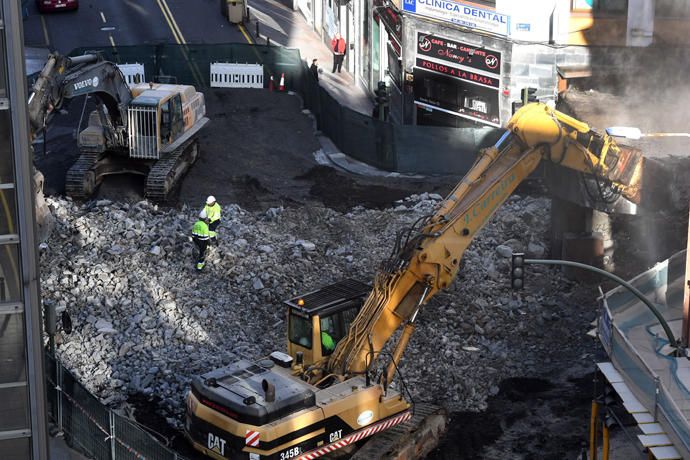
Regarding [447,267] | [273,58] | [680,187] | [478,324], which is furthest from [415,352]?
[273,58]

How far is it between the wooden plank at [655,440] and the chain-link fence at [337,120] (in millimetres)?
18527

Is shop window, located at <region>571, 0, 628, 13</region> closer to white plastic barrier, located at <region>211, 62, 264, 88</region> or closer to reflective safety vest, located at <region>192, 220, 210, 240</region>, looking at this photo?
white plastic barrier, located at <region>211, 62, 264, 88</region>

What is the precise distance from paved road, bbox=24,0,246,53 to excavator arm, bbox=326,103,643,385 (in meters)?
30.6

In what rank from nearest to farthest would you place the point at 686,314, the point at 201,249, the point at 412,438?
1. the point at 686,314
2. the point at 412,438
3. the point at 201,249

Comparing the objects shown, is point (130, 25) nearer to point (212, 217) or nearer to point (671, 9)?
point (671, 9)

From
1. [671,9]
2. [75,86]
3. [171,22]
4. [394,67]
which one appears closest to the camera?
[75,86]

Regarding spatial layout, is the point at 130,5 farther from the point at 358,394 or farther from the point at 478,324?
the point at 358,394

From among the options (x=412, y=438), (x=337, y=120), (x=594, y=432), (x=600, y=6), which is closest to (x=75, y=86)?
(x=337, y=120)

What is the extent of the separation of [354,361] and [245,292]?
745 centimetres

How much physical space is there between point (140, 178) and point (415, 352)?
1245cm

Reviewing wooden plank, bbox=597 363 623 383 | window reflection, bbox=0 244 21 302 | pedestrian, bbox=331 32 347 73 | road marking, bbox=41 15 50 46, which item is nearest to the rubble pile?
wooden plank, bbox=597 363 623 383

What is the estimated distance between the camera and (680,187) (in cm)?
2481

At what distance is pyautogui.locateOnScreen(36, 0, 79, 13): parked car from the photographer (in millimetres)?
52969

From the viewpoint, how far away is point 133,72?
1710 inches
